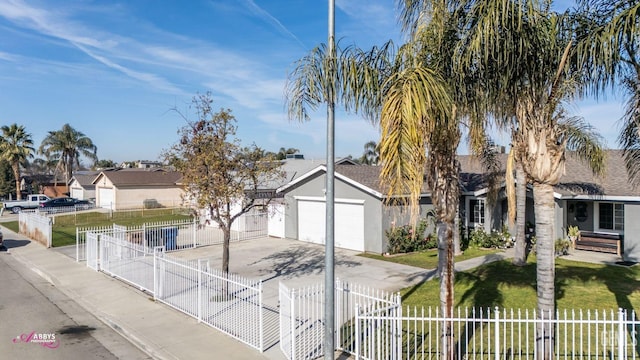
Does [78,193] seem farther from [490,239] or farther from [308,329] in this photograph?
[308,329]

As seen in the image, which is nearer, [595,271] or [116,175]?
[595,271]

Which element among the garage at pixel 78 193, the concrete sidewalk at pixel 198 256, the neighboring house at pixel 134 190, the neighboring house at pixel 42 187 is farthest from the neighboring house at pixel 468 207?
the neighboring house at pixel 42 187

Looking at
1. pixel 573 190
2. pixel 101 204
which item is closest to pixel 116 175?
pixel 101 204

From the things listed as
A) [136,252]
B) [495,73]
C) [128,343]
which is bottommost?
[128,343]

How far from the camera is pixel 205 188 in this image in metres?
11.2

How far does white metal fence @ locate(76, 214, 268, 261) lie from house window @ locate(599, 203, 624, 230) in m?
16.2

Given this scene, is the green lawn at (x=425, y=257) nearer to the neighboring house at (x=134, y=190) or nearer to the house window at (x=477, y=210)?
the house window at (x=477, y=210)

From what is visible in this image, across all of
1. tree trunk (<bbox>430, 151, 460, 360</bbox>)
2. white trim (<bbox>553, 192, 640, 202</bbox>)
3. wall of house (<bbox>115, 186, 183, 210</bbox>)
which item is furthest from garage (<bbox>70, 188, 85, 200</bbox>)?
tree trunk (<bbox>430, 151, 460, 360</bbox>)

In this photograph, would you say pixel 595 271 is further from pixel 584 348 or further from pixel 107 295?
pixel 107 295

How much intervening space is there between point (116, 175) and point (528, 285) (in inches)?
1676

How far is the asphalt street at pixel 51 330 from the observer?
27.7 ft

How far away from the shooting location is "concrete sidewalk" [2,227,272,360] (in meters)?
8.36

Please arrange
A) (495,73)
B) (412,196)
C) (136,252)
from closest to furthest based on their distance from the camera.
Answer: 1. (412,196)
2. (495,73)
3. (136,252)

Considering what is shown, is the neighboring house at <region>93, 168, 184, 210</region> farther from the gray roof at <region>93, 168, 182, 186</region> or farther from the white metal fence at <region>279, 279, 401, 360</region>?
the white metal fence at <region>279, 279, 401, 360</region>
